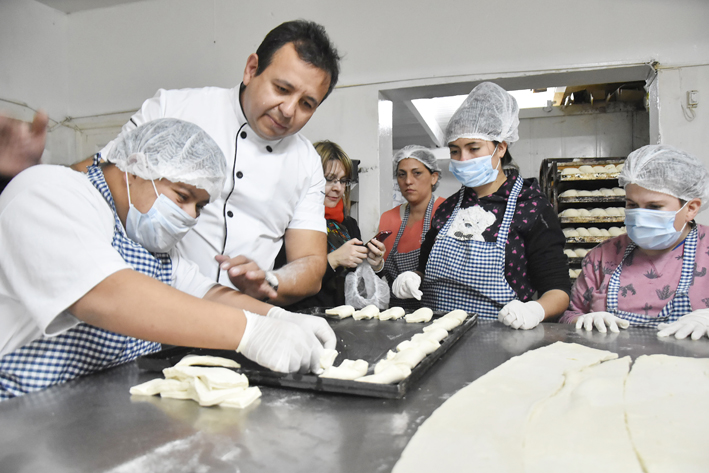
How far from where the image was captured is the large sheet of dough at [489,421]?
2.41 ft

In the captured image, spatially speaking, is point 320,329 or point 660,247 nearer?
point 320,329

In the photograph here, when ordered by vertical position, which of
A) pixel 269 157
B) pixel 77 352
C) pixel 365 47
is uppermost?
pixel 365 47

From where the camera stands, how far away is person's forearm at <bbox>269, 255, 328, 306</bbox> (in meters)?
1.80

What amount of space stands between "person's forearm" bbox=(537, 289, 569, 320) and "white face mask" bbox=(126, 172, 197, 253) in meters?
1.36

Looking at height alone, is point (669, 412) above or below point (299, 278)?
below

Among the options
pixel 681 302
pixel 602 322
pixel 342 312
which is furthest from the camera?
pixel 342 312

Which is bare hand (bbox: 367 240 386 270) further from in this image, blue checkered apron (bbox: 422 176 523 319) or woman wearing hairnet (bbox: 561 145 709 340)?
woman wearing hairnet (bbox: 561 145 709 340)

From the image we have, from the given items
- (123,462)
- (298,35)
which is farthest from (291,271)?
(123,462)

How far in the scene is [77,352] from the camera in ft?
3.75

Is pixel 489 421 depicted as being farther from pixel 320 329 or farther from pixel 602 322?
pixel 602 322

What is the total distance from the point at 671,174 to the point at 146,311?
1924 mm

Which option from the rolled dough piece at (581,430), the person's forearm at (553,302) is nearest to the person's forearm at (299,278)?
the person's forearm at (553,302)

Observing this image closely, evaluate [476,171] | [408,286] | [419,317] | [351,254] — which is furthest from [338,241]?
[419,317]

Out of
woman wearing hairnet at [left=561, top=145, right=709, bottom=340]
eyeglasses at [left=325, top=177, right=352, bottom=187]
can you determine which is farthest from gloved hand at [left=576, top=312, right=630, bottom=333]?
eyeglasses at [left=325, top=177, right=352, bottom=187]
